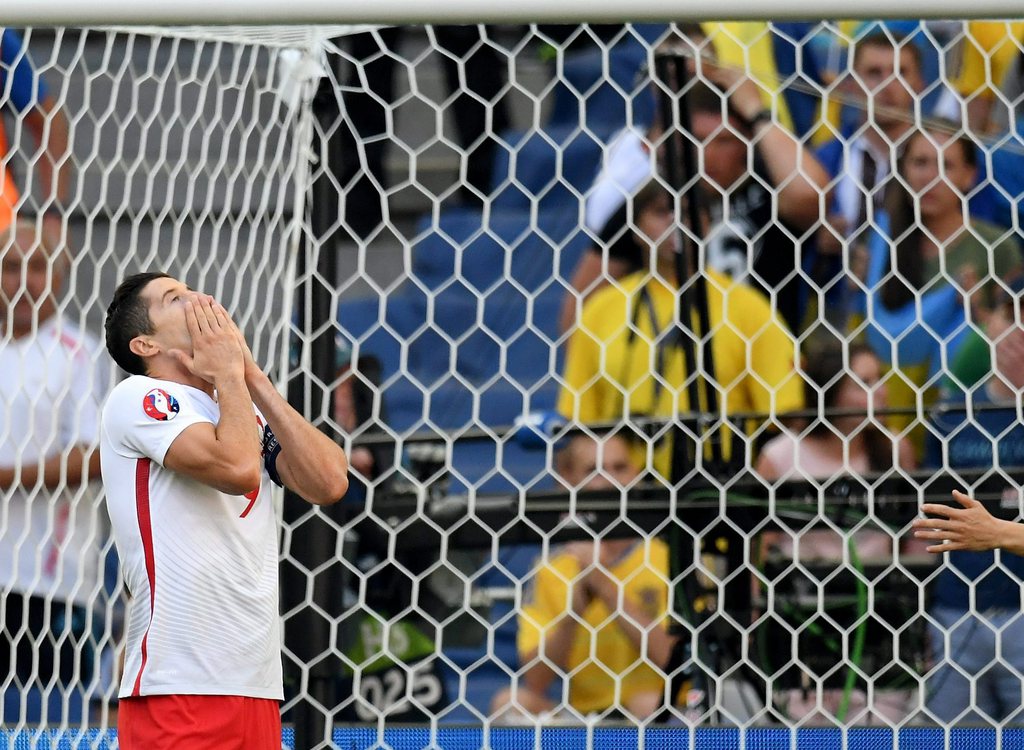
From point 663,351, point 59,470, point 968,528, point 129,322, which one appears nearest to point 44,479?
point 59,470

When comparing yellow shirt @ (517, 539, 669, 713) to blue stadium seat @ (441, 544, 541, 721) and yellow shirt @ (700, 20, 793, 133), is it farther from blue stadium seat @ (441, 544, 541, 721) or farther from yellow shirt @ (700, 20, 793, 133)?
yellow shirt @ (700, 20, 793, 133)

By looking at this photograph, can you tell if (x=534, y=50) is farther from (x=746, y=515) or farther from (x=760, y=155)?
(x=746, y=515)

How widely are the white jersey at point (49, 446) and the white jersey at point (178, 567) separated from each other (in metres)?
0.76

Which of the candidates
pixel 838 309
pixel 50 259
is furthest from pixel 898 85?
pixel 50 259

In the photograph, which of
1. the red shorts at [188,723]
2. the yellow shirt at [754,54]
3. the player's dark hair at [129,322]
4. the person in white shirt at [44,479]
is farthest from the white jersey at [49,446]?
the yellow shirt at [754,54]

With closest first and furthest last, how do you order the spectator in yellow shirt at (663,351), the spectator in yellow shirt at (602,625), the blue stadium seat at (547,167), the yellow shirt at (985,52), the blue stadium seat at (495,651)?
the spectator in yellow shirt at (602,625), the spectator in yellow shirt at (663,351), the blue stadium seat at (495,651), the yellow shirt at (985,52), the blue stadium seat at (547,167)

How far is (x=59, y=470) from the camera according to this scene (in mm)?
2703

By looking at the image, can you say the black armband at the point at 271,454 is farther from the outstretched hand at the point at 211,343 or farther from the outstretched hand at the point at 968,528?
the outstretched hand at the point at 968,528

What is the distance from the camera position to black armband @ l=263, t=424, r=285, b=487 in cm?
198

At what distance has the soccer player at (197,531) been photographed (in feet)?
5.84

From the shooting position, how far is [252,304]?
274 centimetres

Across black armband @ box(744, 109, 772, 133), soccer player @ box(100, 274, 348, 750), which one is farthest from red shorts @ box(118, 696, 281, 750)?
black armband @ box(744, 109, 772, 133)

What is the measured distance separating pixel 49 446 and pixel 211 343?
1.01 metres

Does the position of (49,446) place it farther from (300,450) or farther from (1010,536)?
(1010,536)
